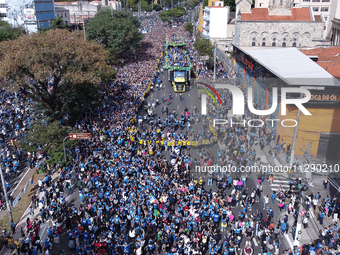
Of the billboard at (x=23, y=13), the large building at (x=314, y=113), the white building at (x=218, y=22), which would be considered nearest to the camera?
the large building at (x=314, y=113)

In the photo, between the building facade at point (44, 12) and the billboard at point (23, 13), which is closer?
the billboard at point (23, 13)

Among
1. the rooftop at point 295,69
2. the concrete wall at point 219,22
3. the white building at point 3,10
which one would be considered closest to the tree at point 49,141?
the rooftop at point 295,69

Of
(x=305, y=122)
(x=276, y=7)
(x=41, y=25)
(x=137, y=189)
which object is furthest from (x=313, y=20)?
(x=41, y=25)

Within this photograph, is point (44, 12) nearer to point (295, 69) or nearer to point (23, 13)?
point (23, 13)

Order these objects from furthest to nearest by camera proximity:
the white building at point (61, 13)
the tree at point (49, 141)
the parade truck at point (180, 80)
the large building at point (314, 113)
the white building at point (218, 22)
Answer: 1. the white building at point (61, 13)
2. the white building at point (218, 22)
3. the parade truck at point (180, 80)
4. the tree at point (49, 141)
5. the large building at point (314, 113)

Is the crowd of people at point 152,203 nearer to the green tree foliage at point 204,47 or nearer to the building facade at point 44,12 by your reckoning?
the green tree foliage at point 204,47

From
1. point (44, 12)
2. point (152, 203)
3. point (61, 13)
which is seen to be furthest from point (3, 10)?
point (152, 203)

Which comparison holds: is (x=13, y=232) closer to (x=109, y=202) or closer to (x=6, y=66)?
(x=109, y=202)
